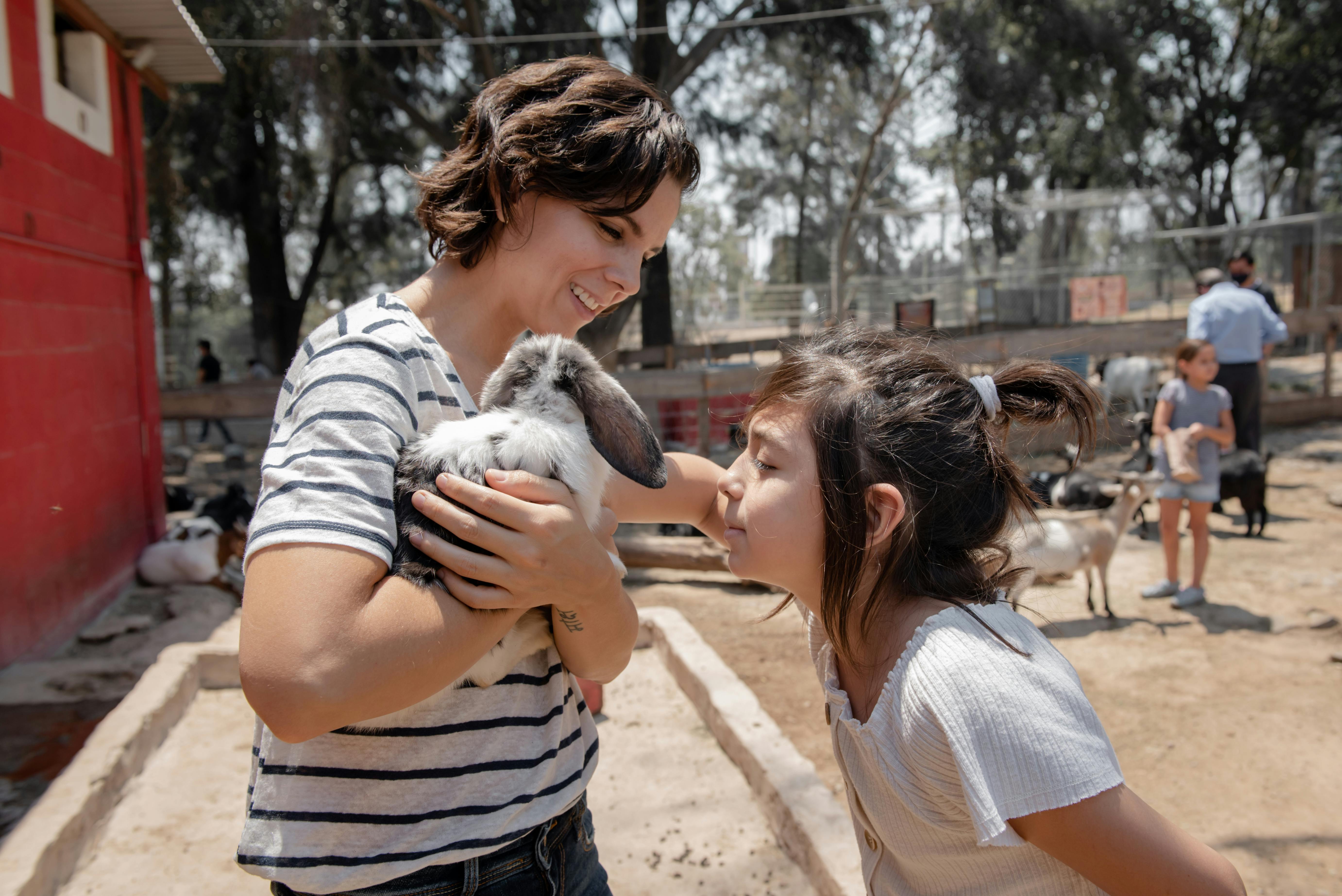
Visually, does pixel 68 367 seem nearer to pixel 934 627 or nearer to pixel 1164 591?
pixel 934 627

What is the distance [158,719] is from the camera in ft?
13.4

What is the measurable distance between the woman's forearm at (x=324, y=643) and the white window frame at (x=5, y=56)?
19.5ft

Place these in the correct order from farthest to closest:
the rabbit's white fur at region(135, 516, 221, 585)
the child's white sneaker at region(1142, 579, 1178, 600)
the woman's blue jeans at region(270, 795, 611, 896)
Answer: the rabbit's white fur at region(135, 516, 221, 585), the child's white sneaker at region(1142, 579, 1178, 600), the woman's blue jeans at region(270, 795, 611, 896)

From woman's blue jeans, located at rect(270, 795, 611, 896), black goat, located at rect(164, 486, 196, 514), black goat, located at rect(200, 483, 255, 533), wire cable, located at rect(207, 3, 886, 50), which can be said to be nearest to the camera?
woman's blue jeans, located at rect(270, 795, 611, 896)

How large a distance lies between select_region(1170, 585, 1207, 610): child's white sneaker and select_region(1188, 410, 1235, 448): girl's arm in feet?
3.65

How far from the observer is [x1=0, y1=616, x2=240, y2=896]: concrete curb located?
9.34 ft

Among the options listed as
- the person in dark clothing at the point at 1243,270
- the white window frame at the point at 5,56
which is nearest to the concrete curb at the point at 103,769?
the white window frame at the point at 5,56

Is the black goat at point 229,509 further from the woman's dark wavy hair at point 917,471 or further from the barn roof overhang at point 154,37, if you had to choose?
the woman's dark wavy hair at point 917,471

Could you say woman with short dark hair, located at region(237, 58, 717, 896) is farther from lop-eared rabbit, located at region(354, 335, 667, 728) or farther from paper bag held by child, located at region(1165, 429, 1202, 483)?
paper bag held by child, located at region(1165, 429, 1202, 483)

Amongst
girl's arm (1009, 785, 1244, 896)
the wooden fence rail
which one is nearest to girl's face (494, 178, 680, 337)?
girl's arm (1009, 785, 1244, 896)

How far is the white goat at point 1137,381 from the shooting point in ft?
42.2

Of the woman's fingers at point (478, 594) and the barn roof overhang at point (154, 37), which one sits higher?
the barn roof overhang at point (154, 37)

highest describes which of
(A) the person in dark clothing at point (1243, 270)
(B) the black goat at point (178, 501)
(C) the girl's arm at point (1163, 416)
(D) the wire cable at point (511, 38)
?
(D) the wire cable at point (511, 38)

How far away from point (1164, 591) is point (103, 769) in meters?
6.75
